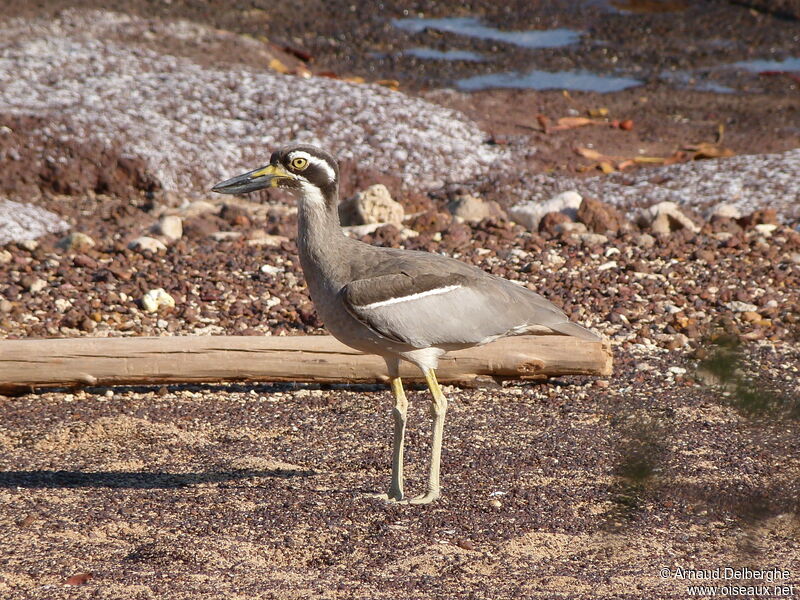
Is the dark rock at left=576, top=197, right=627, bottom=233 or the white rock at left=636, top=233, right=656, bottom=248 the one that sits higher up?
the dark rock at left=576, top=197, right=627, bottom=233

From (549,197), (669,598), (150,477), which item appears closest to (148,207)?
(549,197)

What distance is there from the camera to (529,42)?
17609mm

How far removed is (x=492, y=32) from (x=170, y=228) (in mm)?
9642

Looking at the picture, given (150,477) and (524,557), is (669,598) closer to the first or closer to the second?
(524,557)

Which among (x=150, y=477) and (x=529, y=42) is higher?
(x=529, y=42)

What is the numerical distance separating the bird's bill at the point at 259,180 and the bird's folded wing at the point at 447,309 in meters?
0.72

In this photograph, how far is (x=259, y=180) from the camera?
5430 millimetres

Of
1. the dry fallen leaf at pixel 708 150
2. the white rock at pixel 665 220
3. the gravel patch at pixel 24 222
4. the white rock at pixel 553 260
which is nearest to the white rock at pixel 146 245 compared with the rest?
the gravel patch at pixel 24 222

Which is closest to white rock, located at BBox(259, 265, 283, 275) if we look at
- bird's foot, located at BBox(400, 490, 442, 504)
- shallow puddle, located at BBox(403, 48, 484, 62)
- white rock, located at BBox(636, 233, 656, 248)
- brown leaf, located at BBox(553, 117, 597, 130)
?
white rock, located at BBox(636, 233, 656, 248)

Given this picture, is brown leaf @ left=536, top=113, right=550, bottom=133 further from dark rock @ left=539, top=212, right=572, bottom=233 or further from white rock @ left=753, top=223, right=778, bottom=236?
white rock @ left=753, top=223, right=778, bottom=236

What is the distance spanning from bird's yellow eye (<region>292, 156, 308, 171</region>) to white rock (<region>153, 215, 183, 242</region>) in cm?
494

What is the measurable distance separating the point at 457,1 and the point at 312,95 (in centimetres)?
682

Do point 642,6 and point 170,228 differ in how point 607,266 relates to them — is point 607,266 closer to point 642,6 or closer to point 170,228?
point 170,228

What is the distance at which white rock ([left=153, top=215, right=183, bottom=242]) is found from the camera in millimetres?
10156
